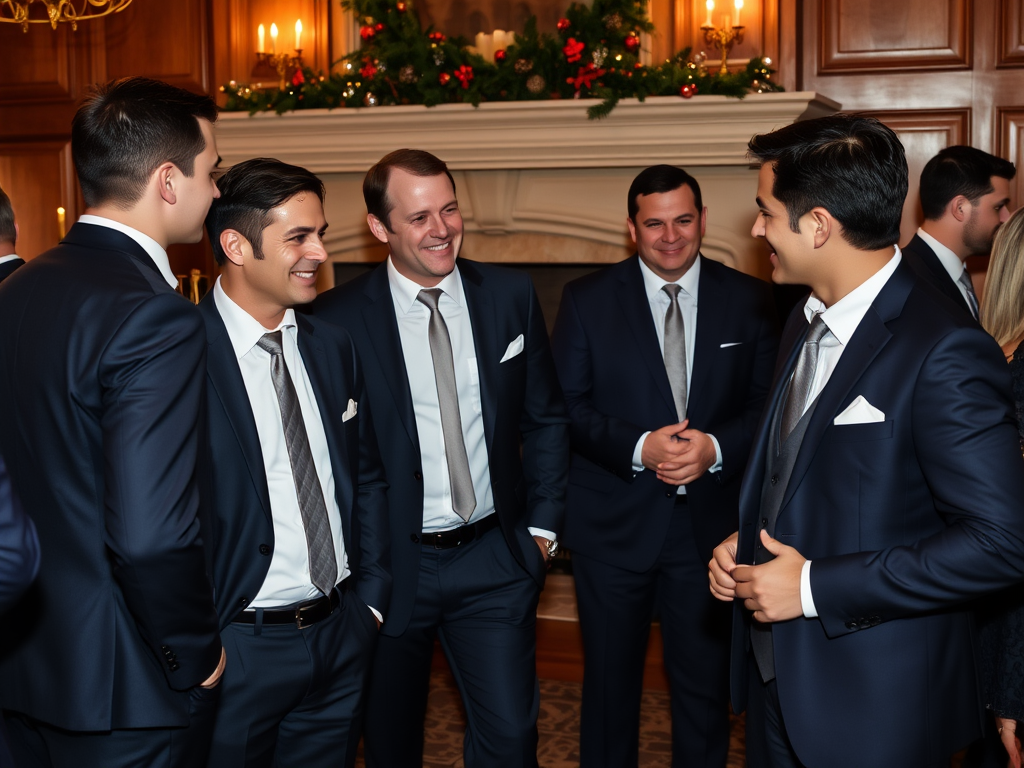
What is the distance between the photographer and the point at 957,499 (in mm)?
1633

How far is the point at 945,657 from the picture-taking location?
179cm

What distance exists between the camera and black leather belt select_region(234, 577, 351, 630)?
2.17 m

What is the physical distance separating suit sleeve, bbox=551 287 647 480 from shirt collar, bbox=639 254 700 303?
247 millimetres

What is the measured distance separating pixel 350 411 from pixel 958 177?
8.98ft

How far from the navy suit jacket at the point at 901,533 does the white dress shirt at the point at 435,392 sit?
3.71 feet

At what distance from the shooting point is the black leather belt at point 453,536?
275cm

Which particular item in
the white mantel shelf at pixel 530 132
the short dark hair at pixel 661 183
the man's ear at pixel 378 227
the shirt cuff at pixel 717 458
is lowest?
the shirt cuff at pixel 717 458

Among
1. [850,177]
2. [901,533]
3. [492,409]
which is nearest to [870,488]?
[901,533]

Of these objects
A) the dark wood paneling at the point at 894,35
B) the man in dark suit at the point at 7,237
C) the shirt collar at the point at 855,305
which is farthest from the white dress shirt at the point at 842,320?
the dark wood paneling at the point at 894,35

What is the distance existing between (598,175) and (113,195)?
128 inches

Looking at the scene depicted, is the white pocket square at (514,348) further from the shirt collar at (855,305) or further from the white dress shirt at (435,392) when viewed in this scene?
the shirt collar at (855,305)

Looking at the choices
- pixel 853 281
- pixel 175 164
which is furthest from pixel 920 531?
pixel 175 164

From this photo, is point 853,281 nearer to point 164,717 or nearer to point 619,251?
point 164,717

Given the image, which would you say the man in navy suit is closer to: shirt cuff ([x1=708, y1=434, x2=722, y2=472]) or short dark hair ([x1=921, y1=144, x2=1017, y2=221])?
shirt cuff ([x1=708, y1=434, x2=722, y2=472])
